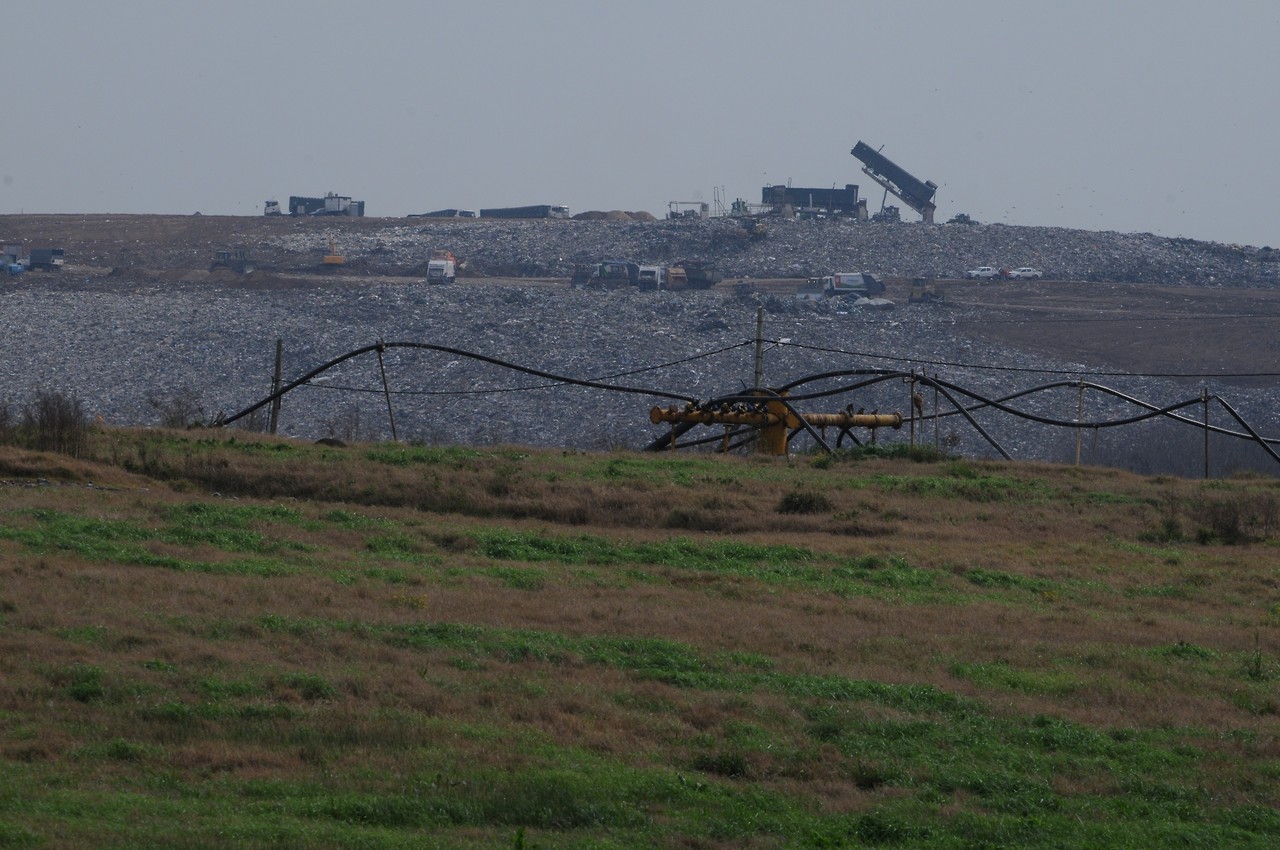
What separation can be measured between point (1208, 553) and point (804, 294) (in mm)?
34868

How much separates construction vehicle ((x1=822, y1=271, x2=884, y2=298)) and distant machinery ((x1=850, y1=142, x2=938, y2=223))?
16.3m

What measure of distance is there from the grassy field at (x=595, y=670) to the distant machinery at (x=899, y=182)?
51.5 meters

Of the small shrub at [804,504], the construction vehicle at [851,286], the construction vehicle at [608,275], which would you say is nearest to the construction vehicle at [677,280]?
the construction vehicle at [608,275]

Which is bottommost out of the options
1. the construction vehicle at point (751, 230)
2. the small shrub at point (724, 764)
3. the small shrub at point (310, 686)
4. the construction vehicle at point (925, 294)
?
the small shrub at point (724, 764)

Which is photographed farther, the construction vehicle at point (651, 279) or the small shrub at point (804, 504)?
the construction vehicle at point (651, 279)

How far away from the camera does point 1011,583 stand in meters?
12.8

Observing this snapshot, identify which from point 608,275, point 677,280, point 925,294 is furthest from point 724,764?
point 608,275

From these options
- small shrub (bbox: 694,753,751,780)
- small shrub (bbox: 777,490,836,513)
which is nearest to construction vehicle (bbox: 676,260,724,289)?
small shrub (bbox: 777,490,836,513)

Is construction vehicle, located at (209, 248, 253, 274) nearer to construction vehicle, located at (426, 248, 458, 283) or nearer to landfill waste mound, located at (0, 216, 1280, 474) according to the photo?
landfill waste mound, located at (0, 216, 1280, 474)

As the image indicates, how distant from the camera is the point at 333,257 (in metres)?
52.8

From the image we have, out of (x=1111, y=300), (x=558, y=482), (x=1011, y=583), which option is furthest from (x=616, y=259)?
(x=1011, y=583)

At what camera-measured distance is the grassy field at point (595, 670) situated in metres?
5.73

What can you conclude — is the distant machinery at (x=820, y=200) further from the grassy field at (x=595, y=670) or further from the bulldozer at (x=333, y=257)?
the grassy field at (x=595, y=670)

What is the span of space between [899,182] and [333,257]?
1117 inches
